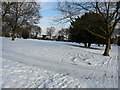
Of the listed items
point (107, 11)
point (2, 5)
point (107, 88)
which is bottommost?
point (107, 88)

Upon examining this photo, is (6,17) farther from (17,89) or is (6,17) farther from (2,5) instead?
(17,89)

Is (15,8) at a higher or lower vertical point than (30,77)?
higher

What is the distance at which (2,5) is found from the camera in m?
19.0

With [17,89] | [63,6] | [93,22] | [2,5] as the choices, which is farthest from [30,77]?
[2,5]

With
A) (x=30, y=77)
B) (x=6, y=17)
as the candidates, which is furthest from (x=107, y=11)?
(x=6, y=17)

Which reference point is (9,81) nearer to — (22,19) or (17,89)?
(17,89)

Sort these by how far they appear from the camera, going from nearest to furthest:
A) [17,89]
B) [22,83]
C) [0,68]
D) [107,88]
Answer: [17,89] → [22,83] → [107,88] → [0,68]

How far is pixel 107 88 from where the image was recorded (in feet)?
14.8

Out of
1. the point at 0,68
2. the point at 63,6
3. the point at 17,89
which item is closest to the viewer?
the point at 17,89

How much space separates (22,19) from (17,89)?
20.2m

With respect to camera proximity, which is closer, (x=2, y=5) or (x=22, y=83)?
(x=22, y=83)

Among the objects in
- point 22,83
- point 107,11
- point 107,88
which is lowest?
point 107,88

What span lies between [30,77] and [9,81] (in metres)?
0.84

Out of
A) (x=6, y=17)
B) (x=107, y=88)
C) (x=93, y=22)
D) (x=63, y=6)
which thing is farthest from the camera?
(x=6, y=17)
